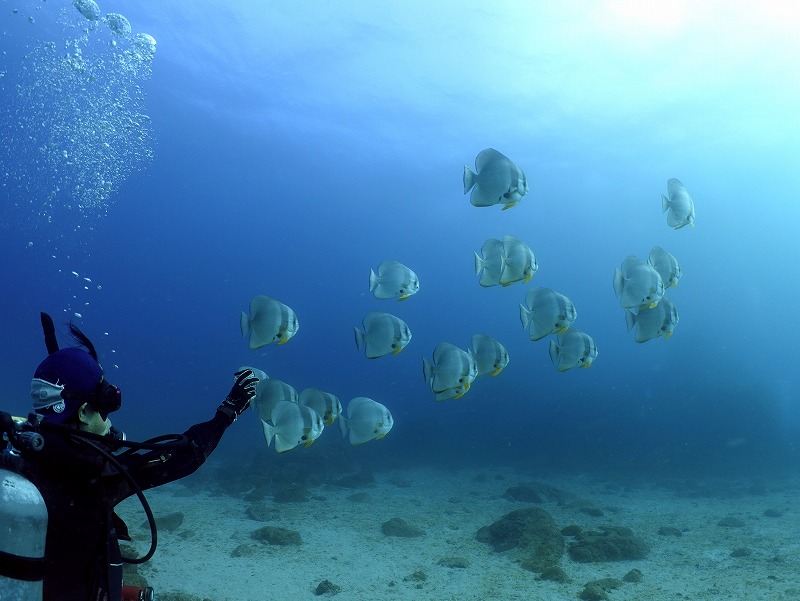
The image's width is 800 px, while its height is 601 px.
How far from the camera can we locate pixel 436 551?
998 cm

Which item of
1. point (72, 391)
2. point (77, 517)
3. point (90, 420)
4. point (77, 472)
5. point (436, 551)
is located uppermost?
point (72, 391)

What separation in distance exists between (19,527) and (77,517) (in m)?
0.37

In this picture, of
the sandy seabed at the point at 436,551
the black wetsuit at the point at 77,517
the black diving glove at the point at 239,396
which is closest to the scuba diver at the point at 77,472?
the black wetsuit at the point at 77,517

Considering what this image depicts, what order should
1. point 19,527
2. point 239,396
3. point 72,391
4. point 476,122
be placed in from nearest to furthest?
1. point 19,527
2. point 72,391
3. point 239,396
4. point 476,122

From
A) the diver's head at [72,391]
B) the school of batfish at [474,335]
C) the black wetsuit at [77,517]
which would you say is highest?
the school of batfish at [474,335]

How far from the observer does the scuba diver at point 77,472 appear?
2.42m

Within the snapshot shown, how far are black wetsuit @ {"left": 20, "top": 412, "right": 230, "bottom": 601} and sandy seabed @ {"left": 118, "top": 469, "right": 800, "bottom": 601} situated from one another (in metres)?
5.69

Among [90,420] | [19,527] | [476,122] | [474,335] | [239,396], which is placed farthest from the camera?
[476,122]

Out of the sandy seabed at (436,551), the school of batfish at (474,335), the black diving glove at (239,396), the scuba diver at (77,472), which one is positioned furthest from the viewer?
the sandy seabed at (436,551)

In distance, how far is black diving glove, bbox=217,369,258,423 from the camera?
12.6 ft

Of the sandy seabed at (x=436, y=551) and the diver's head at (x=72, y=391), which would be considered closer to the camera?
the diver's head at (x=72, y=391)

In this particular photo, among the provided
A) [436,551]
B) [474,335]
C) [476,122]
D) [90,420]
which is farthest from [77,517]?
[476,122]

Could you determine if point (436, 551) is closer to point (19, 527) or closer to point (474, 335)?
point (474, 335)

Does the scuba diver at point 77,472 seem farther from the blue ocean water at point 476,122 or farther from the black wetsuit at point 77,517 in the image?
the blue ocean water at point 476,122
